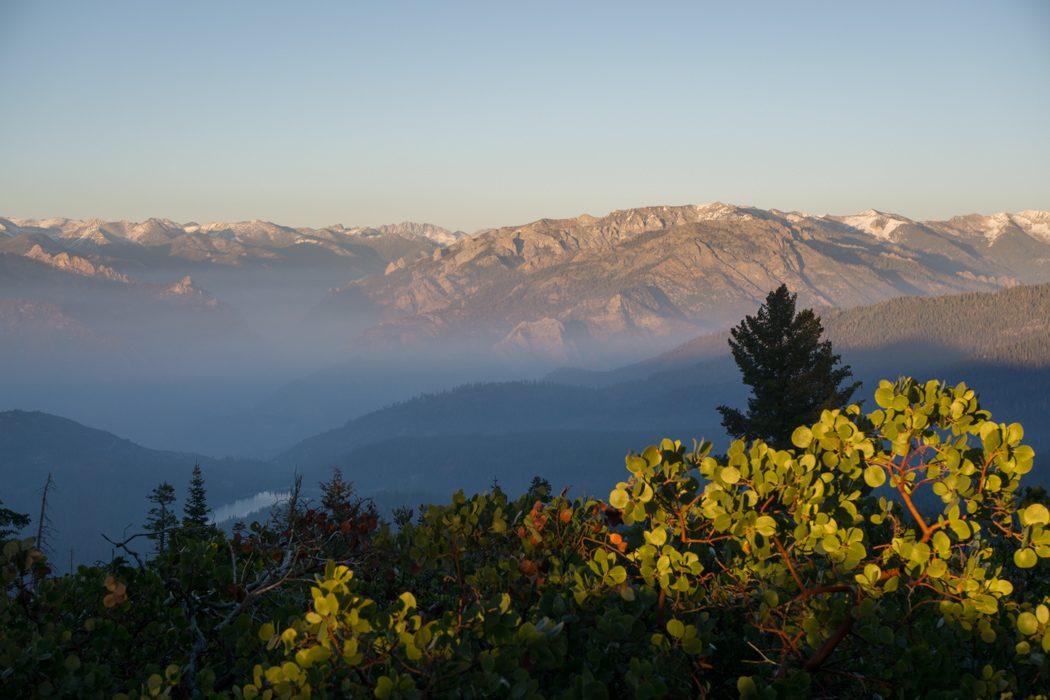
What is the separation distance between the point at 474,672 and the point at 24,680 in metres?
5.10

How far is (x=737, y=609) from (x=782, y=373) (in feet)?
152

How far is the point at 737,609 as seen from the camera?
29.1 feet

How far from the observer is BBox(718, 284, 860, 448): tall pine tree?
1966 inches

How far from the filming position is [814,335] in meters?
53.9

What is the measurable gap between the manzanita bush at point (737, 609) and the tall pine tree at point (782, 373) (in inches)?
1629

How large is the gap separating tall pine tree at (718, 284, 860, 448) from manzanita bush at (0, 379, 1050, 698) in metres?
41.4

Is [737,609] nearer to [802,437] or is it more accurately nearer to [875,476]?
[802,437]

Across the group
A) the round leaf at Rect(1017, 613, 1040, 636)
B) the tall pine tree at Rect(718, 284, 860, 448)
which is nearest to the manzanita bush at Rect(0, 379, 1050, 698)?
the round leaf at Rect(1017, 613, 1040, 636)

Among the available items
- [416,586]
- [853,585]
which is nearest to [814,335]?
[416,586]

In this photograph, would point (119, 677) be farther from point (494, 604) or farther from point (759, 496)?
point (759, 496)

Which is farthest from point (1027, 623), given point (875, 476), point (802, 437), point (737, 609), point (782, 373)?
point (782, 373)

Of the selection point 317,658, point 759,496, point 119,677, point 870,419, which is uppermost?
point 870,419

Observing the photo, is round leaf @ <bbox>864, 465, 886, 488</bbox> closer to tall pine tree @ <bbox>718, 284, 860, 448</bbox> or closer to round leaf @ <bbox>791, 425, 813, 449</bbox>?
round leaf @ <bbox>791, 425, 813, 449</bbox>

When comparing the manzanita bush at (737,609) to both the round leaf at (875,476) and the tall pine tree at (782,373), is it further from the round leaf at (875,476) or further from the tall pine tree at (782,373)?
the tall pine tree at (782,373)
